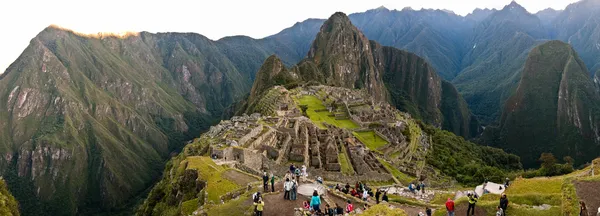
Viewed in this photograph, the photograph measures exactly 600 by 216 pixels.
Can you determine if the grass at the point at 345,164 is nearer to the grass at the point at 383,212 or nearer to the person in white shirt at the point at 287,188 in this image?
the person in white shirt at the point at 287,188

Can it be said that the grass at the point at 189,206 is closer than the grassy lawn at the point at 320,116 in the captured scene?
Yes

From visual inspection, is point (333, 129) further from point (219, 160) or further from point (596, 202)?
point (596, 202)

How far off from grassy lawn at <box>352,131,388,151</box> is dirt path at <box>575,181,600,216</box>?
4693 centimetres

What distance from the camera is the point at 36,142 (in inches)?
7500

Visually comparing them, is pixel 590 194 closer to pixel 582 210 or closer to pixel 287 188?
pixel 582 210

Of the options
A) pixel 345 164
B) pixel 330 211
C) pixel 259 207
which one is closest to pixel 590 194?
pixel 330 211

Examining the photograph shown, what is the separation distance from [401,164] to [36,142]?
19509cm

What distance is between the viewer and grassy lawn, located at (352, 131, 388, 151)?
6758 cm

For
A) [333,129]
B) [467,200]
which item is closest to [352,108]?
[333,129]

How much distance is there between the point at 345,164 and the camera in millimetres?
48156

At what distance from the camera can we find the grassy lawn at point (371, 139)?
67581mm

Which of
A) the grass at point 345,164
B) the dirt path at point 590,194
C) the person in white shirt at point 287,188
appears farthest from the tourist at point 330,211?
the grass at point 345,164

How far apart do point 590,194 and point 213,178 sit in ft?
79.5

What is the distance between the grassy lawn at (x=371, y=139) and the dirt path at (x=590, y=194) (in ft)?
154
